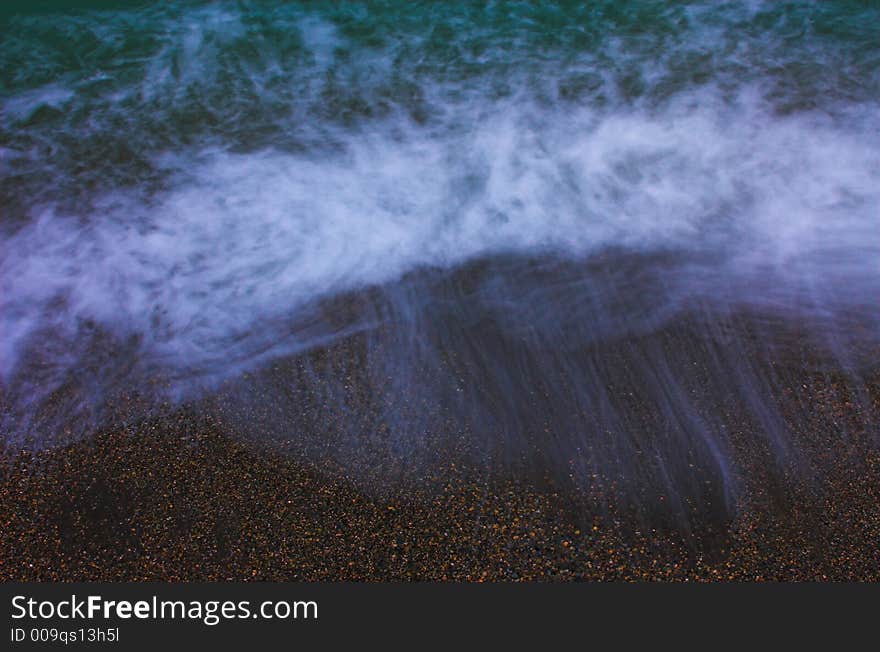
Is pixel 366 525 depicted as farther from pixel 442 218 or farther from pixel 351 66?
pixel 351 66

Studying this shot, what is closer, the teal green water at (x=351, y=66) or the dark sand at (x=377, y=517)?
the dark sand at (x=377, y=517)

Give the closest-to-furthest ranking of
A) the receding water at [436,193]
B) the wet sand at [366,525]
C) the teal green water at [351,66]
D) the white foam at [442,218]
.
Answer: the wet sand at [366,525], the receding water at [436,193], the white foam at [442,218], the teal green water at [351,66]

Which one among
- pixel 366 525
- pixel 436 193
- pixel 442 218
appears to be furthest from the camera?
pixel 436 193

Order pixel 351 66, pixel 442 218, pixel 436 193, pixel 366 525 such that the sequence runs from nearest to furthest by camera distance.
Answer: pixel 366 525 < pixel 442 218 < pixel 436 193 < pixel 351 66

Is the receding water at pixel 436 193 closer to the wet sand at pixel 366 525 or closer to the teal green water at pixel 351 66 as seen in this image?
the teal green water at pixel 351 66

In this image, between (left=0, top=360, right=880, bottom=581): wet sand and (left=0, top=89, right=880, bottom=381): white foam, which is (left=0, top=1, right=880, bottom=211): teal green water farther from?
(left=0, top=360, right=880, bottom=581): wet sand

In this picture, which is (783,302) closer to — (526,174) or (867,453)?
(867,453)

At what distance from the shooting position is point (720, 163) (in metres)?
3.91

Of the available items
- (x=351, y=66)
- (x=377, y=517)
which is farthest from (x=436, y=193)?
(x=377, y=517)

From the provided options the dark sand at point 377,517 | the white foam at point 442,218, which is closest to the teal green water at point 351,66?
the white foam at point 442,218

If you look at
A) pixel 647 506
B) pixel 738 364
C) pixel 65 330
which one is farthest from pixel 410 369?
pixel 65 330

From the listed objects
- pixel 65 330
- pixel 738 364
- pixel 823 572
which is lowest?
pixel 823 572

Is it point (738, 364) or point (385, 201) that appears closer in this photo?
point (738, 364)

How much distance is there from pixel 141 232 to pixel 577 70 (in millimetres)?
2868
